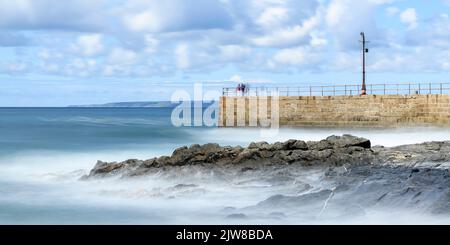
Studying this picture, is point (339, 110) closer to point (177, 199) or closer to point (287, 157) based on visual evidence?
point (287, 157)

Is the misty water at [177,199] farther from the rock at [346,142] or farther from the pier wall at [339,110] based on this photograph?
the pier wall at [339,110]

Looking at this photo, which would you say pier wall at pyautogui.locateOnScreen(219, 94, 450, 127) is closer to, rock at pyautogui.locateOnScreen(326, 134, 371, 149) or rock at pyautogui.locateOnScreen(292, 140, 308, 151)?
rock at pyautogui.locateOnScreen(326, 134, 371, 149)

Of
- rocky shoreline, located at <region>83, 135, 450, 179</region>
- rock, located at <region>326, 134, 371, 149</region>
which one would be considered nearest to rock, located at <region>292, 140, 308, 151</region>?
rocky shoreline, located at <region>83, 135, 450, 179</region>

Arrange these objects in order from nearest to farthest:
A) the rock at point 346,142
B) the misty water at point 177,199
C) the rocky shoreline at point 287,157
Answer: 1. the misty water at point 177,199
2. the rocky shoreline at point 287,157
3. the rock at point 346,142

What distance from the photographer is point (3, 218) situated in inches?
361

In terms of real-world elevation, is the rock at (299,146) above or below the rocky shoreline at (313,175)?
above

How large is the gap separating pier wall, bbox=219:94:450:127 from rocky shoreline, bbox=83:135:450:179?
8518mm

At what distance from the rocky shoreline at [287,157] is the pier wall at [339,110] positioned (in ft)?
27.9

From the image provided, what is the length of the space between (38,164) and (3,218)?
6.41 m

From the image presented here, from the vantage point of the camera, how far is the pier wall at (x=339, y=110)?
20.4m

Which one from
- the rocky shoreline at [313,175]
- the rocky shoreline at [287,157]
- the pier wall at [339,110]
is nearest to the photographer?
the rocky shoreline at [313,175]

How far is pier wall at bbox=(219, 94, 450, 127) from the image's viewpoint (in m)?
20.4

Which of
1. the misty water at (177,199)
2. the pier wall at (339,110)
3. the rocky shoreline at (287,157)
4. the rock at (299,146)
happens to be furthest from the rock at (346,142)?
the pier wall at (339,110)
